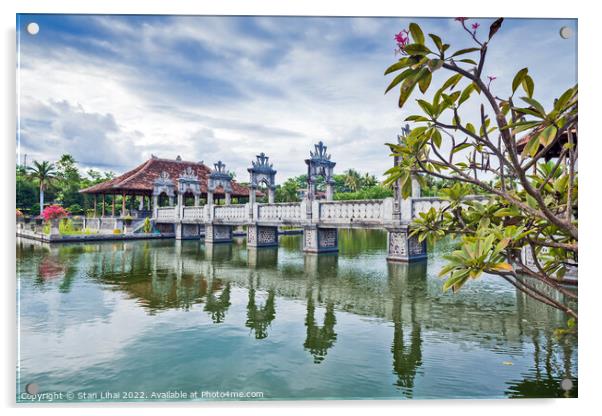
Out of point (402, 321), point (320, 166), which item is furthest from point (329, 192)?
point (402, 321)

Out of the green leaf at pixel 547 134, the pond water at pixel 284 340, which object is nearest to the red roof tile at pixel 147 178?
the pond water at pixel 284 340

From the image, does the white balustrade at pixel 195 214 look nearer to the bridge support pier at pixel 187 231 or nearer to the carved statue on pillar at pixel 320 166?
the bridge support pier at pixel 187 231

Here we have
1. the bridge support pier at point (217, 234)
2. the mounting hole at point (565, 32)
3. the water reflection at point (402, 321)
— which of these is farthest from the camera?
the bridge support pier at point (217, 234)

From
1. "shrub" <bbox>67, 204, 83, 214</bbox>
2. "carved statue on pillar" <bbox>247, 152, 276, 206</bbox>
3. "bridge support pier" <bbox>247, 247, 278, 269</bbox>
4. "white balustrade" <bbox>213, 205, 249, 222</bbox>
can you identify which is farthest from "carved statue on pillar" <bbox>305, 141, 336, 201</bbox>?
"shrub" <bbox>67, 204, 83, 214</bbox>

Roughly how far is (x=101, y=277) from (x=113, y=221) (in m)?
16.4

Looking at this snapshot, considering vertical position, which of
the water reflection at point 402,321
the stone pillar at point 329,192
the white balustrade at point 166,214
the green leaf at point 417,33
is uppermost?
the green leaf at point 417,33

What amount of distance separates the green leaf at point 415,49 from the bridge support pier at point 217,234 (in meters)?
20.8

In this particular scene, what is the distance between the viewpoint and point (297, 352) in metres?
5.49

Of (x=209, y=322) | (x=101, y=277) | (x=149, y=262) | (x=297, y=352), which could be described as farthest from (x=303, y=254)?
(x=297, y=352)

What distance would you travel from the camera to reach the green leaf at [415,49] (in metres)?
2.63

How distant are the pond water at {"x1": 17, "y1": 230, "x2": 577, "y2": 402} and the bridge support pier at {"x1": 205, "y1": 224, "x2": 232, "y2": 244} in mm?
11238

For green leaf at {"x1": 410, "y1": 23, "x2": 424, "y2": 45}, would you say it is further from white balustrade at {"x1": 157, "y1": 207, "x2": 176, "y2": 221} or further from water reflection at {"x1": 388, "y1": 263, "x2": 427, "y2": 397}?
white balustrade at {"x1": 157, "y1": 207, "x2": 176, "y2": 221}

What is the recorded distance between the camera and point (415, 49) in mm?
2652

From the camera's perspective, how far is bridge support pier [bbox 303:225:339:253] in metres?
17.1
